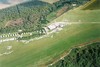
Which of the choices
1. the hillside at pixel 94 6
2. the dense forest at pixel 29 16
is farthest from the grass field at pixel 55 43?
the dense forest at pixel 29 16

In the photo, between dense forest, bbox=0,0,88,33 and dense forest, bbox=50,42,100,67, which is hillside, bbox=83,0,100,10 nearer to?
dense forest, bbox=0,0,88,33

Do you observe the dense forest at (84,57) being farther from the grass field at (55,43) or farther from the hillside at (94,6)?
the hillside at (94,6)

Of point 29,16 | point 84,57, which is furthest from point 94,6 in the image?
point 29,16

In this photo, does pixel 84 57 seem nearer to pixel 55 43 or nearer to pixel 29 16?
pixel 55 43

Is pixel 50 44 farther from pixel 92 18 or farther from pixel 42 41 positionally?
pixel 92 18

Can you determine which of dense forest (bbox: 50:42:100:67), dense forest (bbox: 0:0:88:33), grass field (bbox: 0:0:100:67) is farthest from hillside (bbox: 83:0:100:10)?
dense forest (bbox: 50:42:100:67)

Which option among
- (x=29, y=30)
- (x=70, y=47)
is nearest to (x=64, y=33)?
(x=70, y=47)
